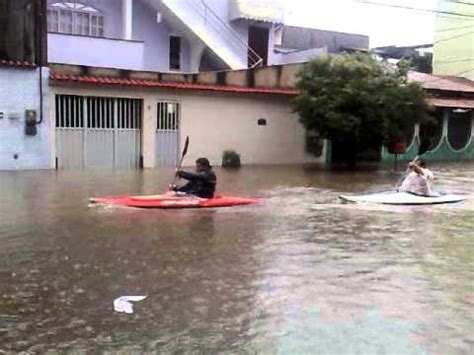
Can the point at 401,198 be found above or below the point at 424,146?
below

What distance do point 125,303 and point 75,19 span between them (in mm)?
23988

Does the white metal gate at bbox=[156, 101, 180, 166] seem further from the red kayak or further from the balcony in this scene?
the red kayak

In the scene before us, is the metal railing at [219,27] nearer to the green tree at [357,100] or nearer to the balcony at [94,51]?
the balcony at [94,51]

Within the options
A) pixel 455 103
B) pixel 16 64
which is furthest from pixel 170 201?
pixel 455 103

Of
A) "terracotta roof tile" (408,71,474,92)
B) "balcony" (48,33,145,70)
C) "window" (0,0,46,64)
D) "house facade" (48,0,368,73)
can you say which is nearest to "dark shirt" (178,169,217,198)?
"window" (0,0,46,64)

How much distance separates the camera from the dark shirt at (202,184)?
46.9 ft

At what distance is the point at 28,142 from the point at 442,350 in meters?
19.2

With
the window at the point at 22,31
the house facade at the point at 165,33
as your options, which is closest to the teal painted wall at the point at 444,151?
the house facade at the point at 165,33

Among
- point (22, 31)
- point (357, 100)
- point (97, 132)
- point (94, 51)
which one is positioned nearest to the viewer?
point (22, 31)

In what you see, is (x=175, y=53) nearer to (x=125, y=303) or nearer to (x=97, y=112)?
(x=97, y=112)

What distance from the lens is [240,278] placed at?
800cm

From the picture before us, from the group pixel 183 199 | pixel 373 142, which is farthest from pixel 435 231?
pixel 373 142

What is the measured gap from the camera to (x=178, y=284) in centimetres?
765

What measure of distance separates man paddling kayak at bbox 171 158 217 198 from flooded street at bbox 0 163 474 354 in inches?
31.1
